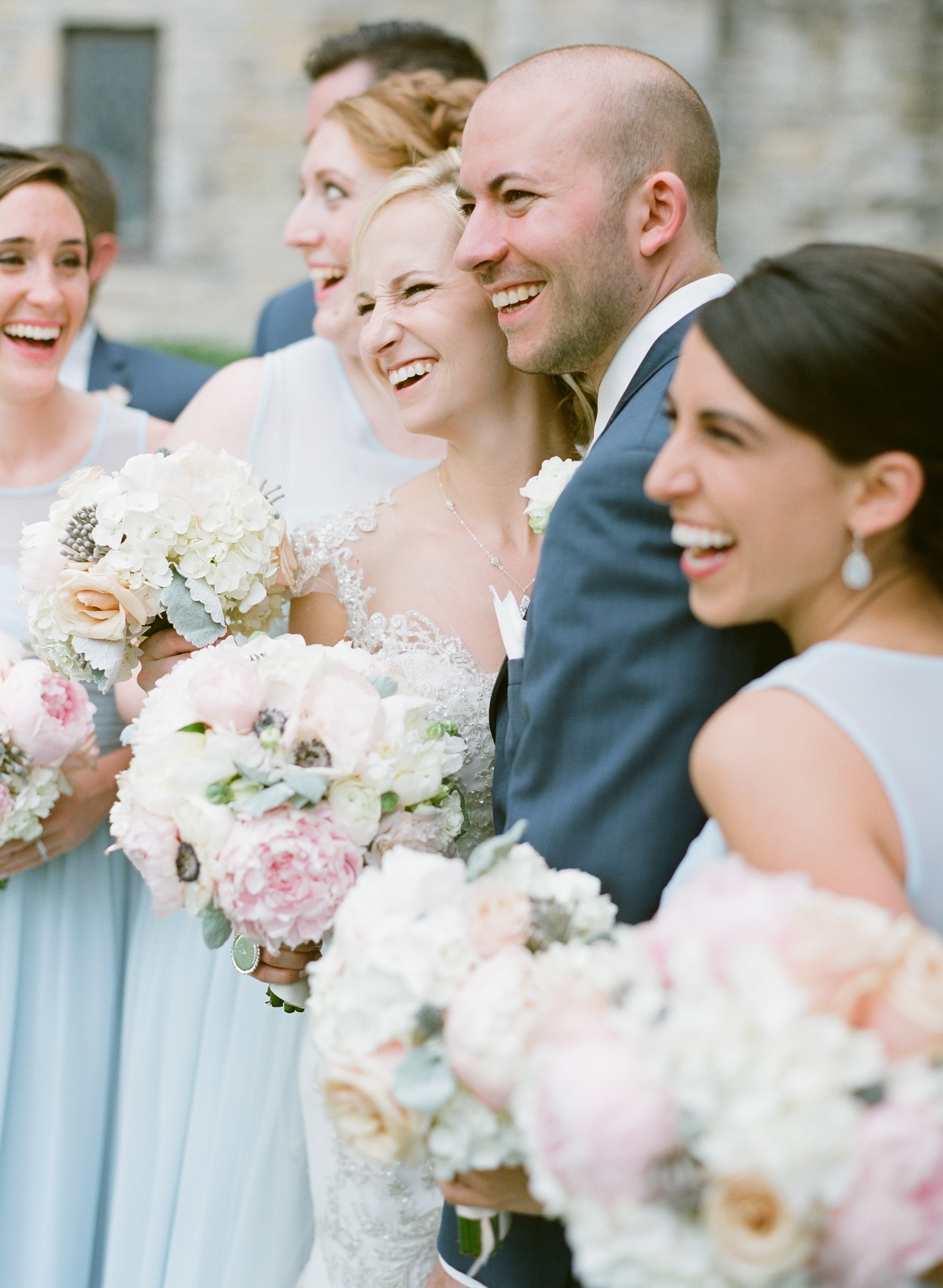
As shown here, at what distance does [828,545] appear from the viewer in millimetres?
1844

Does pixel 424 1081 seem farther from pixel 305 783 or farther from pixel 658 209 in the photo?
pixel 658 209

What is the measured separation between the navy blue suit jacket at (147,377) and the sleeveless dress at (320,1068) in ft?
10.0

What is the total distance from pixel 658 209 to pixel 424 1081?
181cm

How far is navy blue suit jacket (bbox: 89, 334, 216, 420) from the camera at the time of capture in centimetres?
601

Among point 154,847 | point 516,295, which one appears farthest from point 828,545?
point 154,847

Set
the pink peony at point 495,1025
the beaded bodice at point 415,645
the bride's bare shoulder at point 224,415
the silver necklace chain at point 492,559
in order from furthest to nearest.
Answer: the bride's bare shoulder at point 224,415
the silver necklace chain at point 492,559
the beaded bodice at point 415,645
the pink peony at point 495,1025

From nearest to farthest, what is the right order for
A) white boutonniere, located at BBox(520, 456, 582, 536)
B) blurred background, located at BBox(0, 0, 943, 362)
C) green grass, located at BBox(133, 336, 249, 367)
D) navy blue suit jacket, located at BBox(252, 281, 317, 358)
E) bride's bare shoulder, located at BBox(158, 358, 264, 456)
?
white boutonniere, located at BBox(520, 456, 582, 536) < bride's bare shoulder, located at BBox(158, 358, 264, 456) < navy blue suit jacket, located at BBox(252, 281, 317, 358) < blurred background, located at BBox(0, 0, 943, 362) < green grass, located at BBox(133, 336, 249, 367)

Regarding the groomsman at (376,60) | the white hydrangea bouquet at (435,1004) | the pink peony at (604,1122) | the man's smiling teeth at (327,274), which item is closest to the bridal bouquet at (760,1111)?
the pink peony at (604,1122)

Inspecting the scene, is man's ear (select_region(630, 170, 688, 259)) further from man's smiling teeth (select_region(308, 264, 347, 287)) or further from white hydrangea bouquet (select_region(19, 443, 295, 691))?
man's smiling teeth (select_region(308, 264, 347, 287))

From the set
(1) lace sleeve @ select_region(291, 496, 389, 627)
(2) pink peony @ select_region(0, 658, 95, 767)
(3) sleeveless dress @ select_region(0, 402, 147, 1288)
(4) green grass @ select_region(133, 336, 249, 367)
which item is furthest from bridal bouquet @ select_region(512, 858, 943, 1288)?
(4) green grass @ select_region(133, 336, 249, 367)

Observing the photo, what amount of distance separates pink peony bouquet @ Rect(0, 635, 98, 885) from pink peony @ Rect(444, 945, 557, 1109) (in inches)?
67.8

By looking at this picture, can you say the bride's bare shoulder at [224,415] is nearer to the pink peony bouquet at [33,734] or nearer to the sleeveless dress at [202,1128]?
the sleeveless dress at [202,1128]

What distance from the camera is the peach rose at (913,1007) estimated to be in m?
1.40

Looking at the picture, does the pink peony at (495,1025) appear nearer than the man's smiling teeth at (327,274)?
Yes
